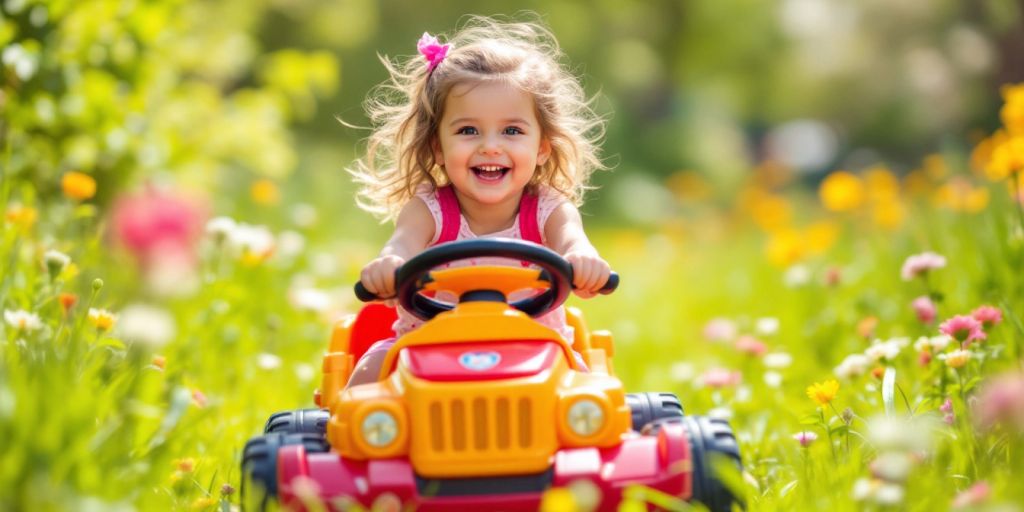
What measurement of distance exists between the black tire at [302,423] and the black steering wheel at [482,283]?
1.00ft

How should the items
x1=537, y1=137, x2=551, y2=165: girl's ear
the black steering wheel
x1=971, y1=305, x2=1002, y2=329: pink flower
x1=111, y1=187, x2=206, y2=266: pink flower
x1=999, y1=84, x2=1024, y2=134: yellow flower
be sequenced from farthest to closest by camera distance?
x1=999, y1=84, x2=1024, y2=134: yellow flower < x1=537, y1=137, x2=551, y2=165: girl's ear < x1=971, y1=305, x2=1002, y2=329: pink flower < the black steering wheel < x1=111, y1=187, x2=206, y2=266: pink flower

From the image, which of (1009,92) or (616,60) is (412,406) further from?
(616,60)

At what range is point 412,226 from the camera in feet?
10.3

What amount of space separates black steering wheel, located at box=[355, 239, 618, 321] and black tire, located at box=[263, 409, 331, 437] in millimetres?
304

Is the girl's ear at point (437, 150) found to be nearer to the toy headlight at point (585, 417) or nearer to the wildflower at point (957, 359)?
the toy headlight at point (585, 417)

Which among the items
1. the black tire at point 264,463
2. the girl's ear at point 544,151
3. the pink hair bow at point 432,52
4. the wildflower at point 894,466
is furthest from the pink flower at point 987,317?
the black tire at point 264,463

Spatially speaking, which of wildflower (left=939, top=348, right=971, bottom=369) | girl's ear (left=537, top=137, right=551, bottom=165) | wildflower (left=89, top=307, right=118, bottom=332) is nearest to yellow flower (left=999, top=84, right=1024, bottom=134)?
wildflower (left=939, top=348, right=971, bottom=369)

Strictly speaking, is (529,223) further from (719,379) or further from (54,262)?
(54,262)

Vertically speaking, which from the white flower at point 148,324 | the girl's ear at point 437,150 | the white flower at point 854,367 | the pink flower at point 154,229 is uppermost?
the girl's ear at point 437,150

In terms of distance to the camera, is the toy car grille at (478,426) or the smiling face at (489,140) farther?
the smiling face at (489,140)

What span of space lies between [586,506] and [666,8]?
10211mm

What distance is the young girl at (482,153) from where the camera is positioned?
10.0 feet

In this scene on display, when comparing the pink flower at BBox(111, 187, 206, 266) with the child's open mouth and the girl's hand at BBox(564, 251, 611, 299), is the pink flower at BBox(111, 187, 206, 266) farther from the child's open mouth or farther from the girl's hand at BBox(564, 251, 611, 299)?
the child's open mouth

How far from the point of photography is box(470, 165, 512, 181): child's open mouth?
10.1ft
